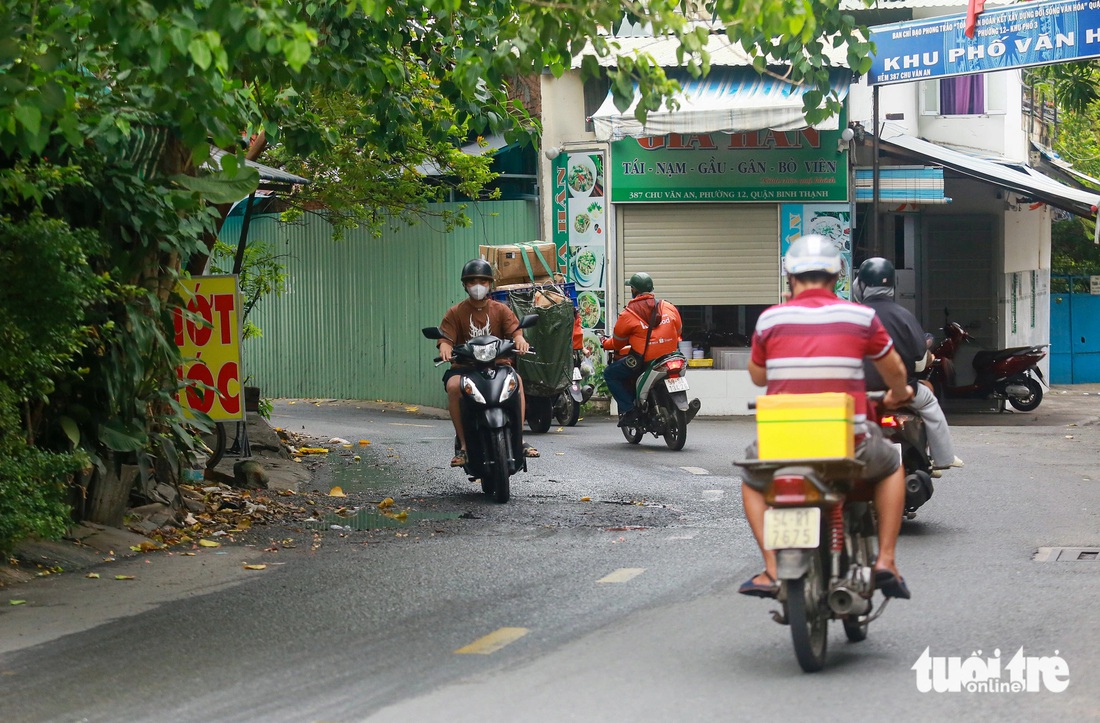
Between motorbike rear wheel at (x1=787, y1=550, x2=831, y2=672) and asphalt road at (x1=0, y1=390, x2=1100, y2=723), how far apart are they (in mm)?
92

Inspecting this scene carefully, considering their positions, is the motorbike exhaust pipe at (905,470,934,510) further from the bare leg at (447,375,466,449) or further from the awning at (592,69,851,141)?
the awning at (592,69,851,141)

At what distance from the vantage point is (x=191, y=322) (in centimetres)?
987

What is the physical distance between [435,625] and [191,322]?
4.32 metres

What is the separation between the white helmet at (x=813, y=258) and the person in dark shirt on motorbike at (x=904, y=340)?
224cm

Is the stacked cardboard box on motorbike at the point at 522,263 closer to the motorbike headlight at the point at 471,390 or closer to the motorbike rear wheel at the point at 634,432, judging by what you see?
the motorbike rear wheel at the point at 634,432

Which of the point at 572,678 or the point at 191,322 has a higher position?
the point at 191,322

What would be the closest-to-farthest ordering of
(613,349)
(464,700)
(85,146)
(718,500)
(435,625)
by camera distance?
(464,700)
(435,625)
(85,146)
(718,500)
(613,349)

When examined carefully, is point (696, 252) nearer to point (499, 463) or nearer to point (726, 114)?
point (726, 114)

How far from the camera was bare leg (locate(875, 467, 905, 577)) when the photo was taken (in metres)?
5.57

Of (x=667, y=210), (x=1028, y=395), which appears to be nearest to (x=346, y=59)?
(x=667, y=210)

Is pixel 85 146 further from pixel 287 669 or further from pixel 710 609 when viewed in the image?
pixel 710 609

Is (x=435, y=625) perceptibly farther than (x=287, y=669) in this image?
Yes

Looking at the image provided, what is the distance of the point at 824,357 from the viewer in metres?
5.40

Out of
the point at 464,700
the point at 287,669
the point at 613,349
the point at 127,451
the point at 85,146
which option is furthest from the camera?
the point at 613,349
